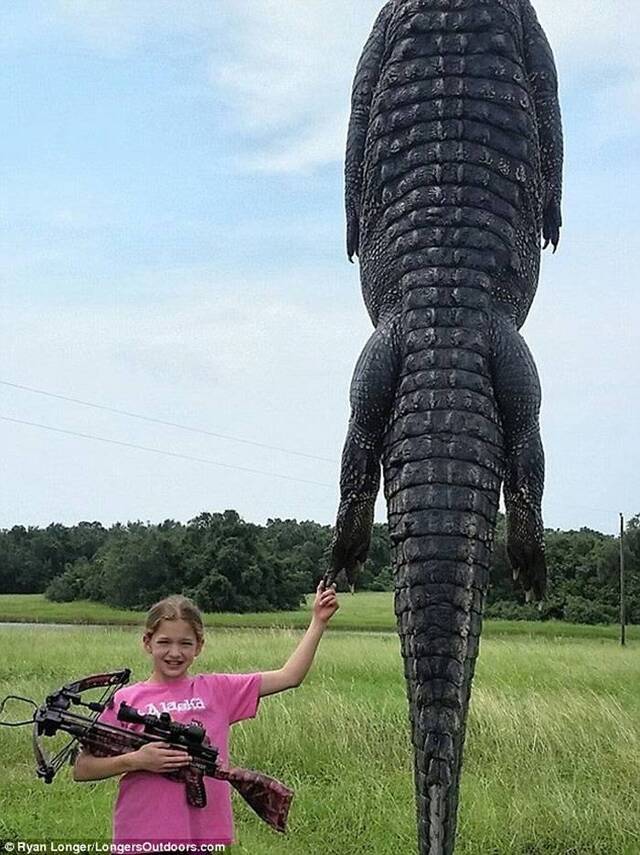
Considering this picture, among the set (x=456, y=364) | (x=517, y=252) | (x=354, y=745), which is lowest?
(x=354, y=745)

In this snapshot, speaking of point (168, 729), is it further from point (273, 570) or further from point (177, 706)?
point (273, 570)

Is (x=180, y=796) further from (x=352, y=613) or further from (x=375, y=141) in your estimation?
(x=352, y=613)

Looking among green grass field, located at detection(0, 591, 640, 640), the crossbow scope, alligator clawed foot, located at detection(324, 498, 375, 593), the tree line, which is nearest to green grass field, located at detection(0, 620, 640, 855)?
the tree line

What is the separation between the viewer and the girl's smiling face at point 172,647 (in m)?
2.70

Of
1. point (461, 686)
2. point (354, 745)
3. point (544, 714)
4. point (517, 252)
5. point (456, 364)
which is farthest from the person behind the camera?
point (544, 714)

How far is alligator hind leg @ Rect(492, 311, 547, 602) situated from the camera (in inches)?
122

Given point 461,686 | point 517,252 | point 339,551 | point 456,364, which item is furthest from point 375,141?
point 461,686

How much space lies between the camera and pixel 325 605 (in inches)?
118

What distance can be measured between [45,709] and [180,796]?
1.35 feet

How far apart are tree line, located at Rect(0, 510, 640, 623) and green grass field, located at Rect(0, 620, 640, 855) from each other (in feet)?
2.80

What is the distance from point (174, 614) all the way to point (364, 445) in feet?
2.78

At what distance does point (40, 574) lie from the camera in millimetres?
26312

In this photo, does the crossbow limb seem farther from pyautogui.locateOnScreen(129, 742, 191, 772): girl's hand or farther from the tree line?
the tree line

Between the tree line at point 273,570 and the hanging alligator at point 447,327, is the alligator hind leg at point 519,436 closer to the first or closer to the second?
the hanging alligator at point 447,327
